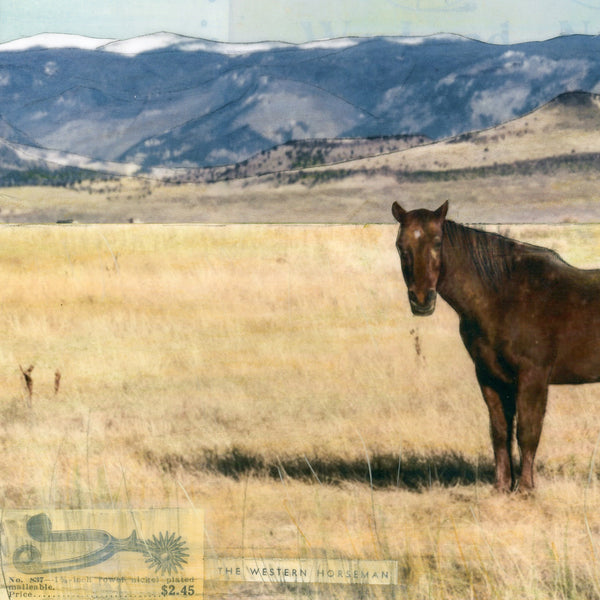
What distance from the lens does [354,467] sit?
5.55 metres

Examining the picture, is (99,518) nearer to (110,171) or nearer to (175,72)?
(110,171)

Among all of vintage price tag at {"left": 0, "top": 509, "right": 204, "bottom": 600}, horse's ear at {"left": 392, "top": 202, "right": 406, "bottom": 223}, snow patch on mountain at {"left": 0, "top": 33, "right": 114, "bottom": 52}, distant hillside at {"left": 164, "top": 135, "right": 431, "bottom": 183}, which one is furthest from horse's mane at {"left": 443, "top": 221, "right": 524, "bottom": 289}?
snow patch on mountain at {"left": 0, "top": 33, "right": 114, "bottom": 52}

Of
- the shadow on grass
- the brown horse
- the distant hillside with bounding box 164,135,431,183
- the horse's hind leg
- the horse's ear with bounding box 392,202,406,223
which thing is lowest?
the shadow on grass

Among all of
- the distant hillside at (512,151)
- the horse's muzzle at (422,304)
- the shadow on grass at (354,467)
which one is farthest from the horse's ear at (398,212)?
the shadow on grass at (354,467)

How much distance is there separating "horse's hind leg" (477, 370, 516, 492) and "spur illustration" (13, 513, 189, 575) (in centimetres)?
220

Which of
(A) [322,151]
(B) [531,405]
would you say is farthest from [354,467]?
(A) [322,151]

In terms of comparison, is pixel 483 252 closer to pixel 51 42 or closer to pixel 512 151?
pixel 512 151

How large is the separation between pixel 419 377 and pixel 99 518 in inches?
96.8

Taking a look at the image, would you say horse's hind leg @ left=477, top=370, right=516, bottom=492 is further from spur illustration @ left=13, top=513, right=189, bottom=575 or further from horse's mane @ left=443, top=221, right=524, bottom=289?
spur illustration @ left=13, top=513, right=189, bottom=575

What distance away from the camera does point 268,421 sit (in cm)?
578

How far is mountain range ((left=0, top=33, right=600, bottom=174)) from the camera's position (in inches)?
220

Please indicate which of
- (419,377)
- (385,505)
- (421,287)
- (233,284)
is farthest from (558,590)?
(233,284)

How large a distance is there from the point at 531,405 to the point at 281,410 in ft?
5.85

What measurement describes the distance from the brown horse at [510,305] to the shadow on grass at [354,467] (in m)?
0.45
